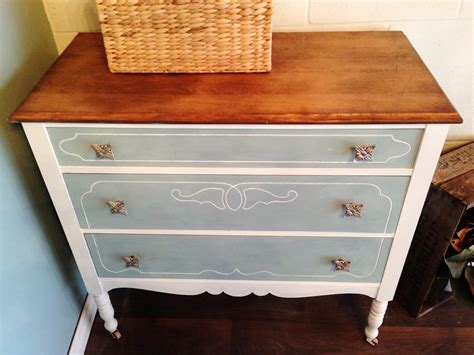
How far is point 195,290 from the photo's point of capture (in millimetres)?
1270

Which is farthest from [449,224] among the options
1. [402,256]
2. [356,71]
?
[356,71]

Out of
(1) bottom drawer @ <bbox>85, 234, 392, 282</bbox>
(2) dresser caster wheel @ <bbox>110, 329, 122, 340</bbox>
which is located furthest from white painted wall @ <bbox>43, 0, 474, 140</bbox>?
(2) dresser caster wheel @ <bbox>110, 329, 122, 340</bbox>

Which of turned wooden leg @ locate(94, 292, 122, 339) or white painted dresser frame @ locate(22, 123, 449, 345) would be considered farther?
turned wooden leg @ locate(94, 292, 122, 339)

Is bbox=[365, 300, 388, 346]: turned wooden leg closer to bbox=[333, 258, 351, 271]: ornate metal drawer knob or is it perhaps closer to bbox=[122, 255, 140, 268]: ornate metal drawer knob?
bbox=[333, 258, 351, 271]: ornate metal drawer knob

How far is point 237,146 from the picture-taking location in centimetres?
95

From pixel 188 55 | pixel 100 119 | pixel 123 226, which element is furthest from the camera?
pixel 123 226

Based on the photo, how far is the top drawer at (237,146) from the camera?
925 mm

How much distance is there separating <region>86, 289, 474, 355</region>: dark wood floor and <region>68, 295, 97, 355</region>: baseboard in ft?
0.08

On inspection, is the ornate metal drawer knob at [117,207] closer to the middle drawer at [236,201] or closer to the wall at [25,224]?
the middle drawer at [236,201]

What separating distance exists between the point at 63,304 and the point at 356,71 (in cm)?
108

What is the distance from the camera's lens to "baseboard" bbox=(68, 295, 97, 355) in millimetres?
1373

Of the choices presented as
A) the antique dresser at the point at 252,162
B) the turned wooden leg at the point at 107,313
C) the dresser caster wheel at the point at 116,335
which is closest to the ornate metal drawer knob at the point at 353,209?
the antique dresser at the point at 252,162

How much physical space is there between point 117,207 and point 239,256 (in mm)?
348

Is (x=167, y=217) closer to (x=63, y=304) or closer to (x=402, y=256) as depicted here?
(x=63, y=304)
